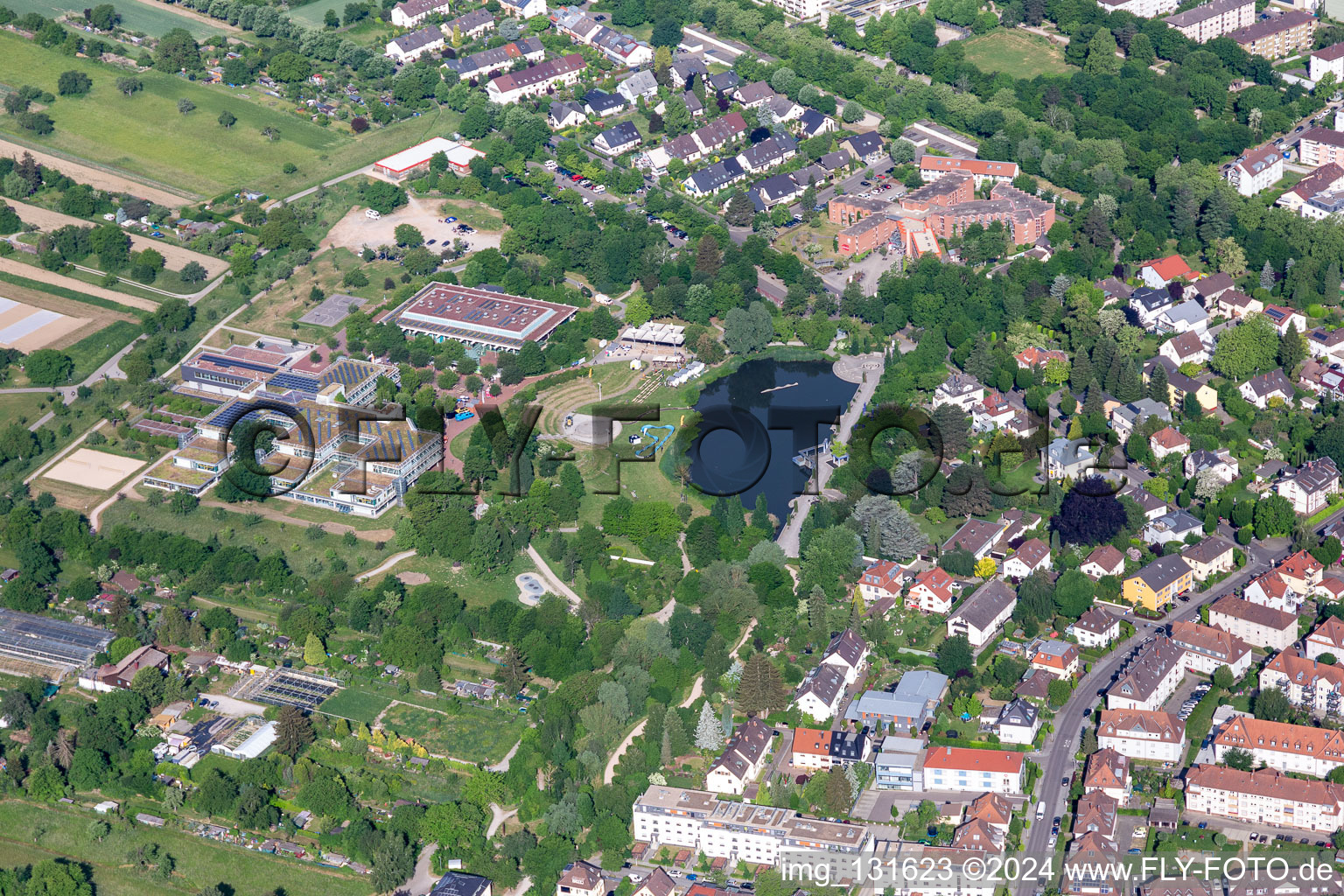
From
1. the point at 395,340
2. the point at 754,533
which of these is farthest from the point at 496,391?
the point at 754,533

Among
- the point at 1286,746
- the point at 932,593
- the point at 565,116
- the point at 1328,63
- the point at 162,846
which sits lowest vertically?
the point at 162,846

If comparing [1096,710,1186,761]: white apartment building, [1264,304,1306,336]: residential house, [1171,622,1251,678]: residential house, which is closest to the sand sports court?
[1096,710,1186,761]: white apartment building

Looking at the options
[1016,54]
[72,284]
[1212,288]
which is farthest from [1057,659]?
[1016,54]

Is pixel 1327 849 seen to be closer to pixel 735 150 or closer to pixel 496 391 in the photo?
pixel 496 391

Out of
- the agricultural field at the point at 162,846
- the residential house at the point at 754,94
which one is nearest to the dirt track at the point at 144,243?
the residential house at the point at 754,94

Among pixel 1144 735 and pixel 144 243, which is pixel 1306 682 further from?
pixel 144 243

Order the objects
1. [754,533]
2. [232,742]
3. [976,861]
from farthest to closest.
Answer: [754,533]
[232,742]
[976,861]
